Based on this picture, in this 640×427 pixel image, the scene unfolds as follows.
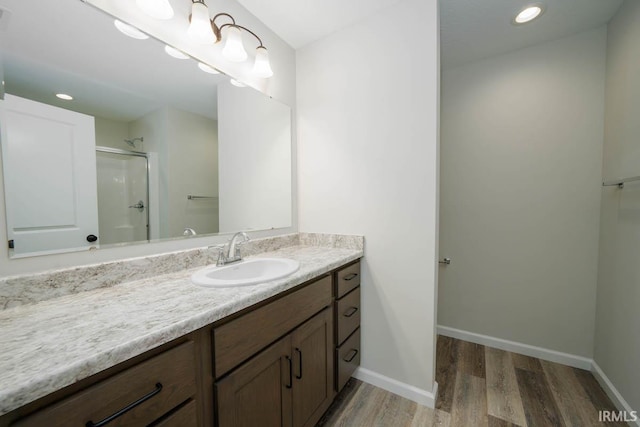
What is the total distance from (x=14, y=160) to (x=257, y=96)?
1154 mm

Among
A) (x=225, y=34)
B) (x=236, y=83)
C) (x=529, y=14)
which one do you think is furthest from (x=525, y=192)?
(x=225, y=34)

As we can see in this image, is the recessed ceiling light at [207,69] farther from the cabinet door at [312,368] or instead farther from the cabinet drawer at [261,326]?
the cabinet door at [312,368]

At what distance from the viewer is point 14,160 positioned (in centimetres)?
77

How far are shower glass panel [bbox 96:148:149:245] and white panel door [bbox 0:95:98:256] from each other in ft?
0.09

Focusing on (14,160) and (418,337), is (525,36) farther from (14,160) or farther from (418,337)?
(14,160)

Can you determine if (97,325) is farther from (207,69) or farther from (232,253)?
(207,69)

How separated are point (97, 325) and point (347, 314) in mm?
1154

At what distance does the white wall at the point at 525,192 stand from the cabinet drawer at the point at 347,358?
1106 millimetres

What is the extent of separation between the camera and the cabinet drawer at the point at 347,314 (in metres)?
1.36

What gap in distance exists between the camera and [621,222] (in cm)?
141

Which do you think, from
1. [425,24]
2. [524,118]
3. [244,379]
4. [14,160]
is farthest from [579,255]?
[14,160]

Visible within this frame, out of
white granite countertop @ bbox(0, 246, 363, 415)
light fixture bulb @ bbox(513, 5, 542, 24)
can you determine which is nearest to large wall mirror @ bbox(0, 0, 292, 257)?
white granite countertop @ bbox(0, 246, 363, 415)

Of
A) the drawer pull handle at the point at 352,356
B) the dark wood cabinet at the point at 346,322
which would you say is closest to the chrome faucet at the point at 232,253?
the dark wood cabinet at the point at 346,322

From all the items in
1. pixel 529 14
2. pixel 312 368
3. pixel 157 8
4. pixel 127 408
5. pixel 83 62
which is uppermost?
pixel 529 14
